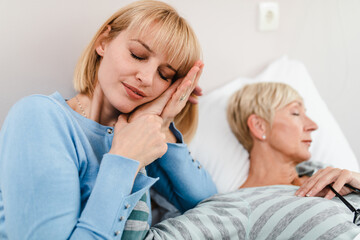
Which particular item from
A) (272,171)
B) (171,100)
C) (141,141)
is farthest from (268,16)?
(141,141)

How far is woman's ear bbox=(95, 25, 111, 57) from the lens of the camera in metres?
0.95

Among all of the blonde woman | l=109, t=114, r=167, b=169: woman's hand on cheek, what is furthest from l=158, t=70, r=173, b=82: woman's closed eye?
l=109, t=114, r=167, b=169: woman's hand on cheek

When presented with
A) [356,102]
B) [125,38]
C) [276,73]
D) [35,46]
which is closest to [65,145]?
[125,38]

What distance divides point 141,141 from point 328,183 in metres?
0.56

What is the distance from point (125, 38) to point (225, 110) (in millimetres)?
652

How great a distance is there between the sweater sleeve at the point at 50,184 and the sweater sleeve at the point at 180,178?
11.4 inches

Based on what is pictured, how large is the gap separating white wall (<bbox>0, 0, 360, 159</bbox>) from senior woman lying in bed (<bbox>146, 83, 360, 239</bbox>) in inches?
11.0

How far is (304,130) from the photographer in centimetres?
125

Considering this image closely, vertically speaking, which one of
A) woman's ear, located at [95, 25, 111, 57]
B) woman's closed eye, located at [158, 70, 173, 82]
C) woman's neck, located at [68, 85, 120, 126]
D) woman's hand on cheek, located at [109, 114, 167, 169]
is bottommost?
woman's hand on cheek, located at [109, 114, 167, 169]

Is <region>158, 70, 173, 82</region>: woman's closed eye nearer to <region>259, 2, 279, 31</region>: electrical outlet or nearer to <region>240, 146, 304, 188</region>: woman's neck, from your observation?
<region>240, 146, 304, 188</region>: woman's neck

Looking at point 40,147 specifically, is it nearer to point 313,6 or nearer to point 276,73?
point 276,73

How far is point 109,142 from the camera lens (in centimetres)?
92

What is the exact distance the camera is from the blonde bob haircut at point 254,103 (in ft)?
4.23

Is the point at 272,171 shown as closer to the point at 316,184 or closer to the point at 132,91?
the point at 316,184
